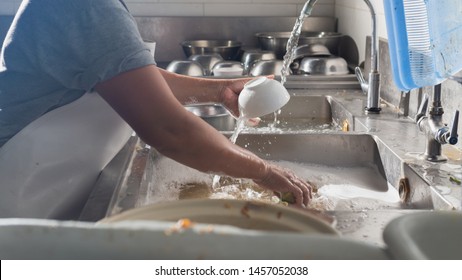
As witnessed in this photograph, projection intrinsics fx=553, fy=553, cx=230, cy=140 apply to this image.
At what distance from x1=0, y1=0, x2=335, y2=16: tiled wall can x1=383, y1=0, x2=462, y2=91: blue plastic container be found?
2.01 metres

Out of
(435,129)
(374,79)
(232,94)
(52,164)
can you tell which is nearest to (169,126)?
(52,164)

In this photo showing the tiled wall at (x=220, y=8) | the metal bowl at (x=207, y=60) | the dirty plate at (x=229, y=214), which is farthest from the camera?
the tiled wall at (x=220, y=8)

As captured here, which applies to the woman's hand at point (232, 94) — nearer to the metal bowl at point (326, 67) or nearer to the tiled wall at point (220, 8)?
the metal bowl at point (326, 67)

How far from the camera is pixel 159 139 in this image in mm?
1085

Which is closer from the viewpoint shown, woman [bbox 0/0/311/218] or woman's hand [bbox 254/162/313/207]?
woman [bbox 0/0/311/218]

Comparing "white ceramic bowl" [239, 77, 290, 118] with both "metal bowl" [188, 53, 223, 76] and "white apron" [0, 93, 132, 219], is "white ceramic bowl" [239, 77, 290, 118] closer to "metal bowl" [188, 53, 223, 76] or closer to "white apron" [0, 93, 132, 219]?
"white apron" [0, 93, 132, 219]

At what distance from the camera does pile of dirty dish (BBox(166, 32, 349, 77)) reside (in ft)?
8.35

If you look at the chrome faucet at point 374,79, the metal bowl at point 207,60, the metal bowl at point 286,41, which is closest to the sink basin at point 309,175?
the chrome faucet at point 374,79


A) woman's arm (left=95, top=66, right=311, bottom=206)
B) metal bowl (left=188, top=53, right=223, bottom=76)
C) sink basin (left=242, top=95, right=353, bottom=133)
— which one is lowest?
sink basin (left=242, top=95, right=353, bottom=133)

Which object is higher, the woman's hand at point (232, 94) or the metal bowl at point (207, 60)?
the woman's hand at point (232, 94)

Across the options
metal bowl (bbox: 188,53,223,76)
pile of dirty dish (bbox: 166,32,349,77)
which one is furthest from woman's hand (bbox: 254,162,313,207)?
metal bowl (bbox: 188,53,223,76)

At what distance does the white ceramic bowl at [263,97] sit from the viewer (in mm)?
1457

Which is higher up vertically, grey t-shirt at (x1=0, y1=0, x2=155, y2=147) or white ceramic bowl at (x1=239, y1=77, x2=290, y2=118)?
grey t-shirt at (x1=0, y1=0, x2=155, y2=147)

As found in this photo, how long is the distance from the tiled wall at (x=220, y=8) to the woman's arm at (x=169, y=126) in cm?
221
